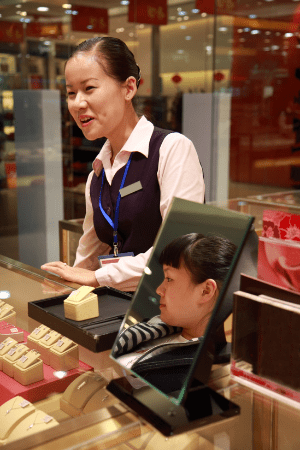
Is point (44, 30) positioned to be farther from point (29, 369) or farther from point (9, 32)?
point (29, 369)

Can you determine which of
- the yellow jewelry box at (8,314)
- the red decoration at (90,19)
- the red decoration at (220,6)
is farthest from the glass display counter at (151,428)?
the red decoration at (220,6)

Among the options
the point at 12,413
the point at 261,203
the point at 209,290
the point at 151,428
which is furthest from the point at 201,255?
the point at 261,203

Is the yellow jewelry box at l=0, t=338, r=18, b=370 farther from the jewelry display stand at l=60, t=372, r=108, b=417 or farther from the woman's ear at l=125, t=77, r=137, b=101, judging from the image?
the woman's ear at l=125, t=77, r=137, b=101

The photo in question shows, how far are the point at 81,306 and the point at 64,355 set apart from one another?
0.33 ft

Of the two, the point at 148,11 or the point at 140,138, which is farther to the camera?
the point at 148,11

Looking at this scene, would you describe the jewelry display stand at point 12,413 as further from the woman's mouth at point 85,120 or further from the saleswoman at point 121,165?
the woman's mouth at point 85,120

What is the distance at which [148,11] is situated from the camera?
533cm

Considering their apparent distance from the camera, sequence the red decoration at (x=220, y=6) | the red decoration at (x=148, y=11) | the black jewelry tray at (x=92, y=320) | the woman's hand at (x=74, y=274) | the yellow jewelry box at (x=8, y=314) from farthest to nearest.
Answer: the red decoration at (x=220, y=6) → the red decoration at (x=148, y=11) → the woman's hand at (x=74, y=274) → the yellow jewelry box at (x=8, y=314) → the black jewelry tray at (x=92, y=320)

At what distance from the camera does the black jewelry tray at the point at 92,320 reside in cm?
92

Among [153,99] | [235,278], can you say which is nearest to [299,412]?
[235,278]

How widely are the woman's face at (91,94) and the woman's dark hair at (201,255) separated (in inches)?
27.0

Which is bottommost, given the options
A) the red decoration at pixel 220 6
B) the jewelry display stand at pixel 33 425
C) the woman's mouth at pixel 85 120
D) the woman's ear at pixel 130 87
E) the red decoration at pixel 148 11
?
the jewelry display stand at pixel 33 425

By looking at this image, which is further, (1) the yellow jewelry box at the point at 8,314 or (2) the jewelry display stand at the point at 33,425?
(1) the yellow jewelry box at the point at 8,314

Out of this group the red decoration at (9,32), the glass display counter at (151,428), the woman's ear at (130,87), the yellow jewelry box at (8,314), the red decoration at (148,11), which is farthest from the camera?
the red decoration at (148,11)
